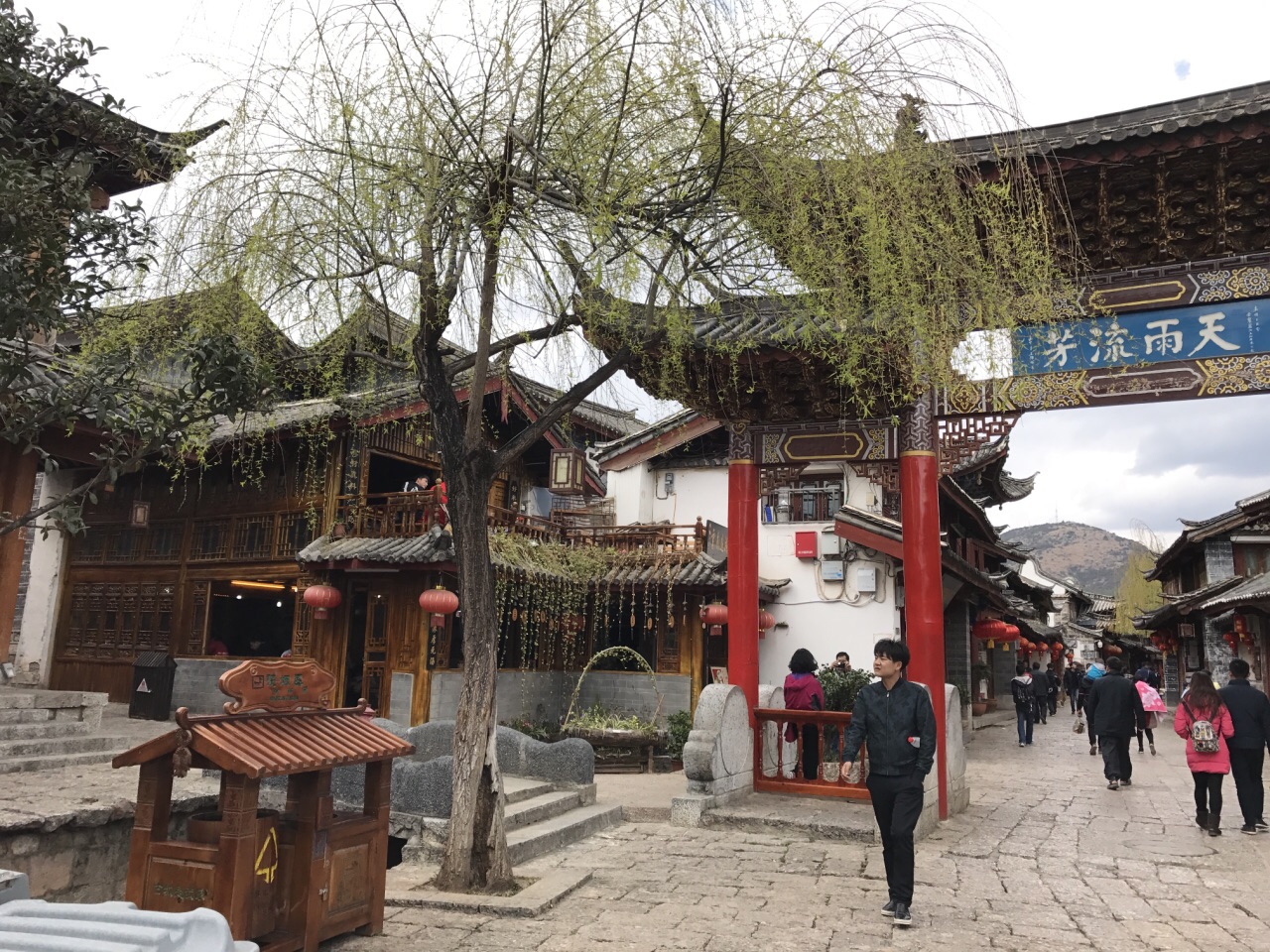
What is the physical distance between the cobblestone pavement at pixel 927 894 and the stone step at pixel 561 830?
0.12m

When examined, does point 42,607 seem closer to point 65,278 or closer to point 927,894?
point 65,278

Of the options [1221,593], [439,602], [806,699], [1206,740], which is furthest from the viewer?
[1221,593]

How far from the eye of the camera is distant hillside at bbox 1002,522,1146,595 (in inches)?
5202

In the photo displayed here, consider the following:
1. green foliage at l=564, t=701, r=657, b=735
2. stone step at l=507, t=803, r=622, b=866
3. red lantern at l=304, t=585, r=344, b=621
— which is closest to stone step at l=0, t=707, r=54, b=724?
red lantern at l=304, t=585, r=344, b=621

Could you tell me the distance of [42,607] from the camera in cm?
1659

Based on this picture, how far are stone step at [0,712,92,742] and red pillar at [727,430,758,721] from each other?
6270mm

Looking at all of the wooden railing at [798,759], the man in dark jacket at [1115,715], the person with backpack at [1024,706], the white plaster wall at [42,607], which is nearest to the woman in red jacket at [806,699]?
the wooden railing at [798,759]

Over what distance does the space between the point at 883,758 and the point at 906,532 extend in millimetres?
3390

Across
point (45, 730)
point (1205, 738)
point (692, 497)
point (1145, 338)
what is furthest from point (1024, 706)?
point (45, 730)

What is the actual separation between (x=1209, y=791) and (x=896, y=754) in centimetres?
472

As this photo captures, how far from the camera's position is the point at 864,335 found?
620 centimetres

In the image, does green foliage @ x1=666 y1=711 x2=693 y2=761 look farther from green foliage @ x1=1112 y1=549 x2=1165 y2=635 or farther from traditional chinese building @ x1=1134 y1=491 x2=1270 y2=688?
green foliage @ x1=1112 y1=549 x2=1165 y2=635

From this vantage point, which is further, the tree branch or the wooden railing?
the wooden railing

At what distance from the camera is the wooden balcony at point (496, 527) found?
554 inches
